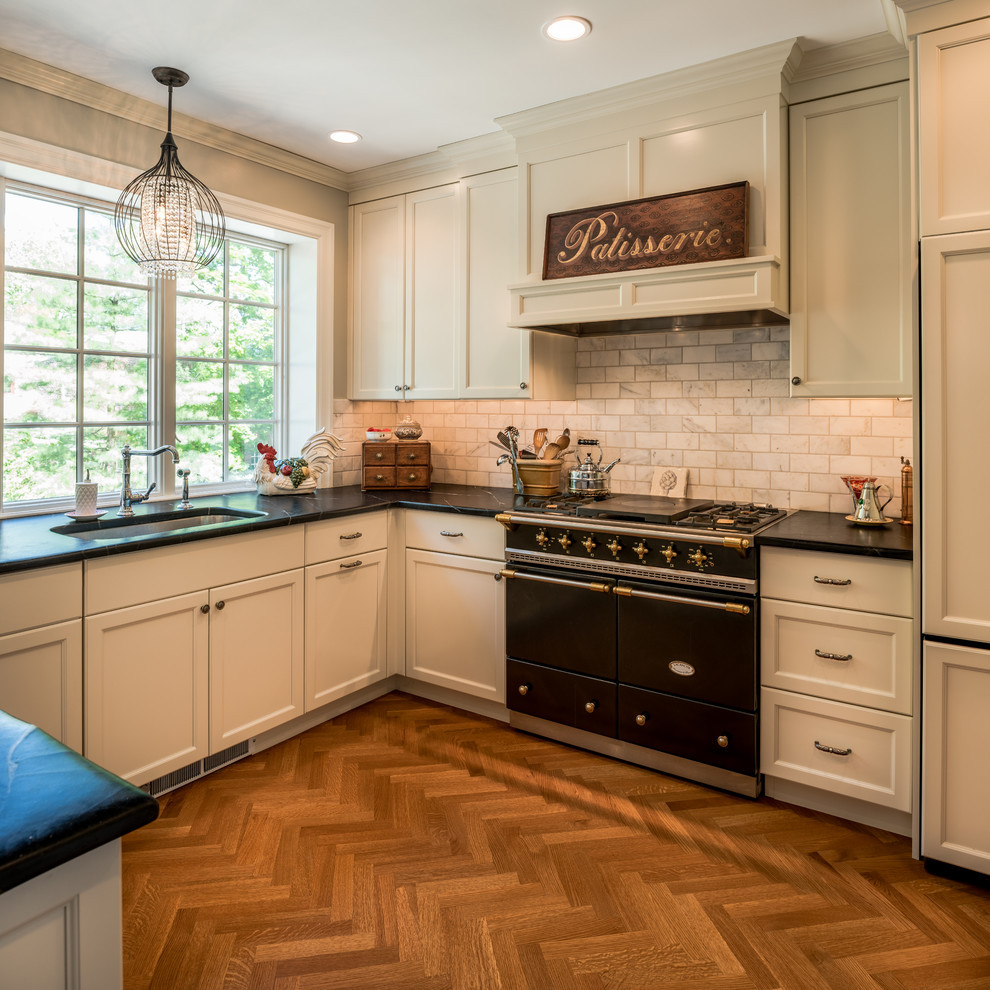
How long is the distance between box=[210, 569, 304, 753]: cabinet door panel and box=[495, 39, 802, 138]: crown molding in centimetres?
210

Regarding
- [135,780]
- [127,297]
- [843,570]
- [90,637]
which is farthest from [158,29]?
[843,570]

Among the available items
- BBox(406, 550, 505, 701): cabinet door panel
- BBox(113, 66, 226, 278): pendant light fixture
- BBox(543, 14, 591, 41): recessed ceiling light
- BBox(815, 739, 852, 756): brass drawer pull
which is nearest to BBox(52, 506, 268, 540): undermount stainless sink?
BBox(406, 550, 505, 701): cabinet door panel

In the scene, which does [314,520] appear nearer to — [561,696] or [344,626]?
[344,626]

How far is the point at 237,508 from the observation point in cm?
311

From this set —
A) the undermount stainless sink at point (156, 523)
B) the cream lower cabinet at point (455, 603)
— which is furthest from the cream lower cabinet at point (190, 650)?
the cream lower cabinet at point (455, 603)

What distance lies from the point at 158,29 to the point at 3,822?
2.59m

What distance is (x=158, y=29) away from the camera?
2.46 meters

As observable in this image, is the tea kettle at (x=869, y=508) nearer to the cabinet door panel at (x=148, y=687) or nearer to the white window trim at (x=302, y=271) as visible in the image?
the cabinet door panel at (x=148, y=687)

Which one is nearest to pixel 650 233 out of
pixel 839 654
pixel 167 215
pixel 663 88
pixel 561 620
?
pixel 663 88

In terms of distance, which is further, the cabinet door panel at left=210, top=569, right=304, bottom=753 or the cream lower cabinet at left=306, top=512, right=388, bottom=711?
the cream lower cabinet at left=306, top=512, right=388, bottom=711

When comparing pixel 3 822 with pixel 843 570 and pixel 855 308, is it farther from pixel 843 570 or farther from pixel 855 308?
pixel 855 308

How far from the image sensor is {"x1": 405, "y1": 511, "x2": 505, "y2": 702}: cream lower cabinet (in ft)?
10.4

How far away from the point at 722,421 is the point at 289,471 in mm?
2006

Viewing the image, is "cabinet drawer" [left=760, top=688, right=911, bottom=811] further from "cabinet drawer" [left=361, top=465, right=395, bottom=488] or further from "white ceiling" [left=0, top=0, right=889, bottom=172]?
"white ceiling" [left=0, top=0, right=889, bottom=172]
